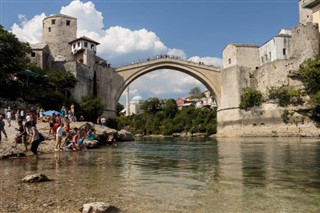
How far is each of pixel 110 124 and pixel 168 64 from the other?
11549 mm

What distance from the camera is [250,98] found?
131 ft

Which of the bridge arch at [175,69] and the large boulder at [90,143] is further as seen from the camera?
the bridge arch at [175,69]

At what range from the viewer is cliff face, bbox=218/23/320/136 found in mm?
35281

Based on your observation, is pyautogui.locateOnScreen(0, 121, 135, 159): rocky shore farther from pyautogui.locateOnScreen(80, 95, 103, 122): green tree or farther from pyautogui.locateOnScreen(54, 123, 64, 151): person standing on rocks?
pyautogui.locateOnScreen(80, 95, 103, 122): green tree

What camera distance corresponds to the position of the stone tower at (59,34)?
4172 centimetres

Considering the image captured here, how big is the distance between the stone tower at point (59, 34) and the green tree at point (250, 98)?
864 inches

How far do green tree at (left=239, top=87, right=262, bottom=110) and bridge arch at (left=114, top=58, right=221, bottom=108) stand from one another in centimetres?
508

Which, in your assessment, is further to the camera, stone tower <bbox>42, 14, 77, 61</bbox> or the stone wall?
stone tower <bbox>42, 14, 77, 61</bbox>

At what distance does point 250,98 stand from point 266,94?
1.96 metres

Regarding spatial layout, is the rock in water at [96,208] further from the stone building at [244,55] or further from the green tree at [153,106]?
the green tree at [153,106]

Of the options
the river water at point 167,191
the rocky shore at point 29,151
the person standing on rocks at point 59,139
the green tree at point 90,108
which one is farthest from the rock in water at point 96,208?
the green tree at point 90,108

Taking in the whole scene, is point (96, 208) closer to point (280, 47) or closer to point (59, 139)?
point (59, 139)

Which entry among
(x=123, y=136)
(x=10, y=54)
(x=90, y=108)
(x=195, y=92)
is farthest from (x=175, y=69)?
(x=195, y=92)

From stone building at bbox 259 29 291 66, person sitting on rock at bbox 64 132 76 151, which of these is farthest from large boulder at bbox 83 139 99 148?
stone building at bbox 259 29 291 66
